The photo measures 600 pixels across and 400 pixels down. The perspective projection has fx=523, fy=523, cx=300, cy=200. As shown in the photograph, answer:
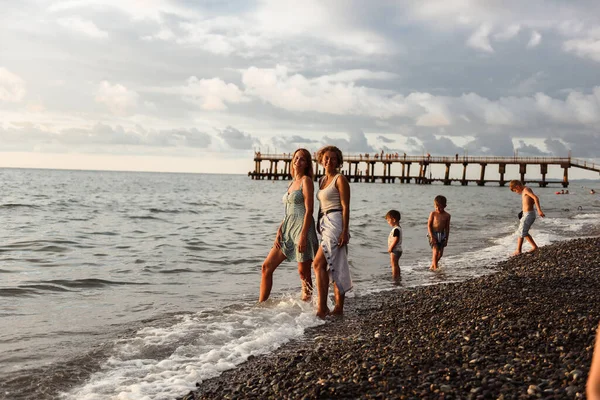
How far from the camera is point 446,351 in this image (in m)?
4.10

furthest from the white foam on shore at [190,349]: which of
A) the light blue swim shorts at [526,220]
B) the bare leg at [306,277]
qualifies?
the light blue swim shorts at [526,220]

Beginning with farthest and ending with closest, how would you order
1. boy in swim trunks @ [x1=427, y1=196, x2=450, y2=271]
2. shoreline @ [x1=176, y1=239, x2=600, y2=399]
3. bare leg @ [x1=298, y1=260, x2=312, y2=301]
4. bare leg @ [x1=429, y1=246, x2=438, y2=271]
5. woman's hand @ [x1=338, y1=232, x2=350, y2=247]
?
bare leg @ [x1=429, y1=246, x2=438, y2=271]
boy in swim trunks @ [x1=427, y1=196, x2=450, y2=271]
bare leg @ [x1=298, y1=260, x2=312, y2=301]
woman's hand @ [x1=338, y1=232, x2=350, y2=247]
shoreline @ [x1=176, y1=239, x2=600, y2=399]

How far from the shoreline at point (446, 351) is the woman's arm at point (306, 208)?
97 centimetres

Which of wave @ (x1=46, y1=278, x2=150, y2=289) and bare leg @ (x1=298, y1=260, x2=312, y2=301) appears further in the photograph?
wave @ (x1=46, y1=278, x2=150, y2=289)

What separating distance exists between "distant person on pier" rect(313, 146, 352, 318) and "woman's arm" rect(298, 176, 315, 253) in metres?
0.12

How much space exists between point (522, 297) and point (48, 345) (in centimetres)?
500

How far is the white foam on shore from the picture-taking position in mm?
4004

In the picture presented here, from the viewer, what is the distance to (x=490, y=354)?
3975 millimetres

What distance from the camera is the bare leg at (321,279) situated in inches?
232

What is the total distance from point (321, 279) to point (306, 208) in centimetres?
82

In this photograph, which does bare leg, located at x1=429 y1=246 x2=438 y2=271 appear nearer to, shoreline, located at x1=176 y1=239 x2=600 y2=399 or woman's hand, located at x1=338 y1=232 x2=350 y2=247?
shoreline, located at x1=176 y1=239 x2=600 y2=399

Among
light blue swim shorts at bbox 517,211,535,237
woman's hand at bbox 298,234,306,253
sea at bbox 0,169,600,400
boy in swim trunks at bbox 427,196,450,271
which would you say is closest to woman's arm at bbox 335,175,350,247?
woman's hand at bbox 298,234,306,253

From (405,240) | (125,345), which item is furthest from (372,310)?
(405,240)

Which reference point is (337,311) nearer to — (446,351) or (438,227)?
(446,351)
